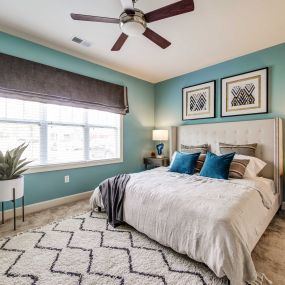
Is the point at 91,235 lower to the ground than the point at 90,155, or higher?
Result: lower

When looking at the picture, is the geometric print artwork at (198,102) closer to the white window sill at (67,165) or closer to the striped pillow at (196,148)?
the striped pillow at (196,148)

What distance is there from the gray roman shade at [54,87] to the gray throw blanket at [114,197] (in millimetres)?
1618

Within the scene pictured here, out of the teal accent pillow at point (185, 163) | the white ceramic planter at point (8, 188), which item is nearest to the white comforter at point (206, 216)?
the teal accent pillow at point (185, 163)

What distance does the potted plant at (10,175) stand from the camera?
215cm

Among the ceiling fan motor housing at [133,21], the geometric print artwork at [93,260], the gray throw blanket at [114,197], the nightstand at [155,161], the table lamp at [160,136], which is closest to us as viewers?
the geometric print artwork at [93,260]

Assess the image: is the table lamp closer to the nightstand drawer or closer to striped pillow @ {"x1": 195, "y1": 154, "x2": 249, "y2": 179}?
the nightstand drawer

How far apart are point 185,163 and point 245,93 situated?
65.6 inches

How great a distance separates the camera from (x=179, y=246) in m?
1.60

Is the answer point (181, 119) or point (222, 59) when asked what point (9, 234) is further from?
point (222, 59)

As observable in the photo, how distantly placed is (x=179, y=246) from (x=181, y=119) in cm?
296

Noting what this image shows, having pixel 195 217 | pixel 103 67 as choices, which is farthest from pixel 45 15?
pixel 195 217

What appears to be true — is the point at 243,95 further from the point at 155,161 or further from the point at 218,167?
the point at 155,161

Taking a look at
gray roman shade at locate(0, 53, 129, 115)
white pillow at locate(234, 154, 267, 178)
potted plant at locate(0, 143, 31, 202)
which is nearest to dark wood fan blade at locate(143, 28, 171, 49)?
gray roman shade at locate(0, 53, 129, 115)

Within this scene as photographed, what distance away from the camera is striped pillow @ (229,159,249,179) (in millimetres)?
2489
